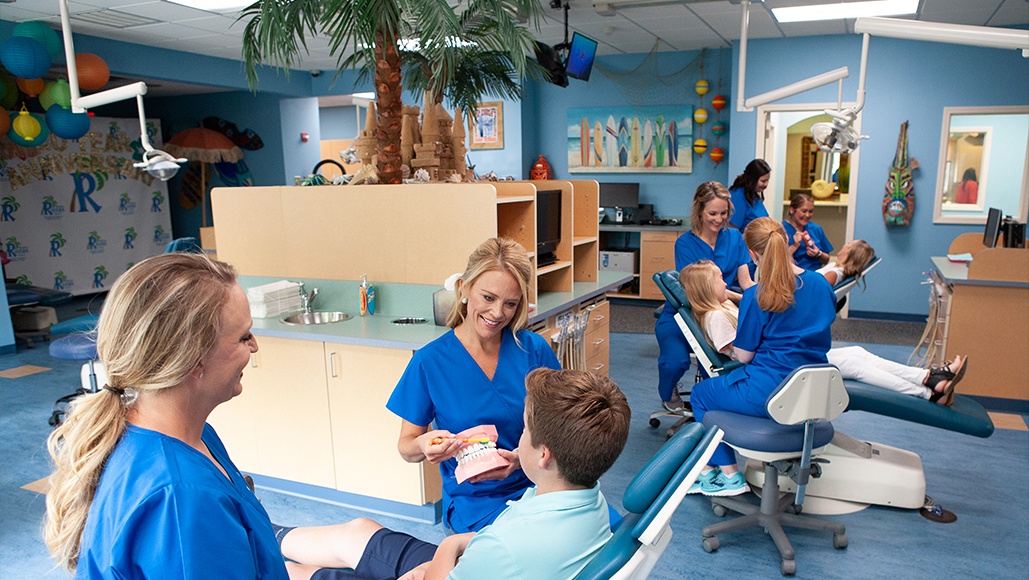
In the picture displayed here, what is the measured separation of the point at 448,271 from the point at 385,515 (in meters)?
1.26

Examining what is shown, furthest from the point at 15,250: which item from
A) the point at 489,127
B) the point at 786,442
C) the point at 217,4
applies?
the point at 786,442

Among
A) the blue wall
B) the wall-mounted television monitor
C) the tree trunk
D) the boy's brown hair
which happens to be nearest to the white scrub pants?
the wall-mounted television monitor

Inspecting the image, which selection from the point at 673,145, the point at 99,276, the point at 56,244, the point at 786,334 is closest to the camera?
the point at 786,334

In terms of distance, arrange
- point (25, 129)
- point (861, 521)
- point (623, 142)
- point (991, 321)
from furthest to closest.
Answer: point (623, 142) < point (25, 129) < point (991, 321) < point (861, 521)

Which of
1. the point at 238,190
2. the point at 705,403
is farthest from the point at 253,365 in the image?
the point at 705,403

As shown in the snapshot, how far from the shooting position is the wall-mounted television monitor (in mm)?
Result: 3947

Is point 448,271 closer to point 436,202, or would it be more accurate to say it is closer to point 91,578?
point 436,202

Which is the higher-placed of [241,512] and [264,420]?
[241,512]

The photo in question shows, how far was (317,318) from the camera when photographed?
380 centimetres

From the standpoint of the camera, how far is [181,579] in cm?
102

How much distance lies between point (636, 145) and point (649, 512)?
762cm

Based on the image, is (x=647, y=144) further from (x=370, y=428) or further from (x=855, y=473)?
(x=370, y=428)

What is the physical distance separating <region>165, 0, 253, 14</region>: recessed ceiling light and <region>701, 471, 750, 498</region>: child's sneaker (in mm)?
4939

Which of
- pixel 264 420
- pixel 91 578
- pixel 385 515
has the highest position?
pixel 91 578
